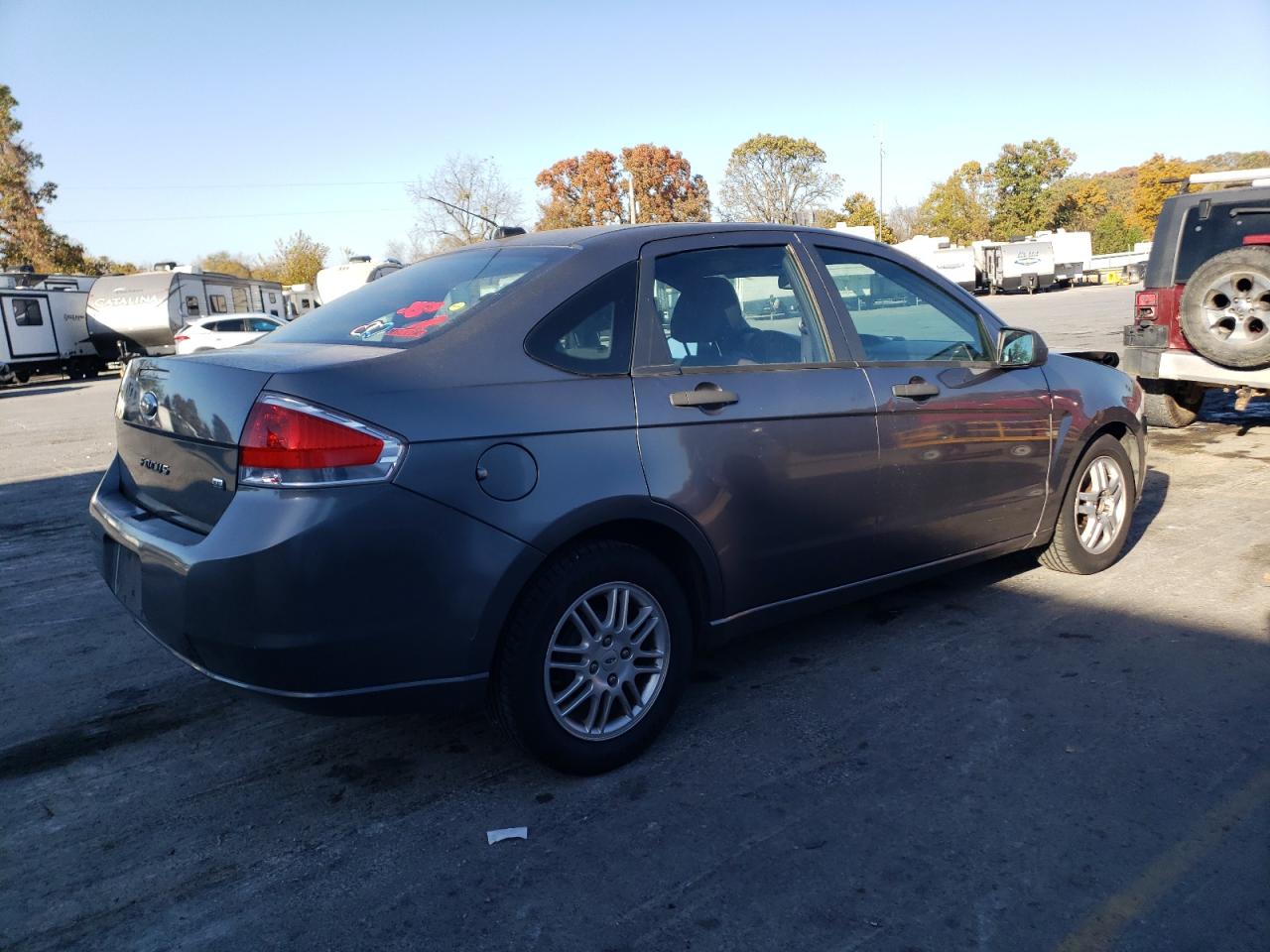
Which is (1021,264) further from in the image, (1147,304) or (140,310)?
(1147,304)

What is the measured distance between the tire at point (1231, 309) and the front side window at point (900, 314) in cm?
357

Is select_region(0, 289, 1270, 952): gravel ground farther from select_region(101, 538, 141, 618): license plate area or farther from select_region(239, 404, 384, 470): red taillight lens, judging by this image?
select_region(239, 404, 384, 470): red taillight lens

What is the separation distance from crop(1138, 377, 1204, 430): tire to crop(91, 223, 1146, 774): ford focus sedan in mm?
5637

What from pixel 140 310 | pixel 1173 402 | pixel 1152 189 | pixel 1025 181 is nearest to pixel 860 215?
pixel 1025 181

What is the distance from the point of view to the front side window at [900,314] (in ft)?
13.1

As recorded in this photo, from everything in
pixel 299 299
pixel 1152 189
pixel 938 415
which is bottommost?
pixel 299 299

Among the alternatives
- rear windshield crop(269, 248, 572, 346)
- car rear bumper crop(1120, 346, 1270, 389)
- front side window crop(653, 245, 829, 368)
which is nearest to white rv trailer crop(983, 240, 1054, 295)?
car rear bumper crop(1120, 346, 1270, 389)

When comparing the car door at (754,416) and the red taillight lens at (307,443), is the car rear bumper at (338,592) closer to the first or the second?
the red taillight lens at (307,443)

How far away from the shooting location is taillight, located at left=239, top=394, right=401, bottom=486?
104 inches

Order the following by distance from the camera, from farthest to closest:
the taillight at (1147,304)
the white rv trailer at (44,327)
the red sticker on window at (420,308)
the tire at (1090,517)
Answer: the white rv trailer at (44,327) < the taillight at (1147,304) < the tire at (1090,517) < the red sticker on window at (420,308)

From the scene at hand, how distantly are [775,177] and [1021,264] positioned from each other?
687 inches

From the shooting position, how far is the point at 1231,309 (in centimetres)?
690

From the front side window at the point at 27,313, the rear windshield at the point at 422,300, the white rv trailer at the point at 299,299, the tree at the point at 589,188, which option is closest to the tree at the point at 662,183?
the tree at the point at 589,188

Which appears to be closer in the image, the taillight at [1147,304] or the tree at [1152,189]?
the taillight at [1147,304]
